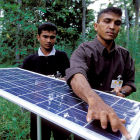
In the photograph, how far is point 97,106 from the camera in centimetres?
91

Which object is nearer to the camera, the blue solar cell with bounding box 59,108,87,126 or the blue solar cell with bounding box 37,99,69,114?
the blue solar cell with bounding box 59,108,87,126

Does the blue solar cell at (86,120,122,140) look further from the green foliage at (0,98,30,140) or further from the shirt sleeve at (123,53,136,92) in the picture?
the green foliage at (0,98,30,140)

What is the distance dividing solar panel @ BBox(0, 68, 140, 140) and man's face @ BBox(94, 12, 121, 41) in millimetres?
773

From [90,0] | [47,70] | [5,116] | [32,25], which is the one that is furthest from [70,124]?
[90,0]

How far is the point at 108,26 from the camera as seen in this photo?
1889mm

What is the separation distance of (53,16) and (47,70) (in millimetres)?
3190

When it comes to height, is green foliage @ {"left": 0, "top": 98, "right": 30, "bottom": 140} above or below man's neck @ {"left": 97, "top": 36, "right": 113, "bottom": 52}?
below

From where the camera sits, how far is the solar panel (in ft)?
2.65

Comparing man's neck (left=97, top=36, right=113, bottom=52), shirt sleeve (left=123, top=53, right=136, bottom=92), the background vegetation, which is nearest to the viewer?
man's neck (left=97, top=36, right=113, bottom=52)

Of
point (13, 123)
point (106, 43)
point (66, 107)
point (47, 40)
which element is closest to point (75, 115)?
point (66, 107)

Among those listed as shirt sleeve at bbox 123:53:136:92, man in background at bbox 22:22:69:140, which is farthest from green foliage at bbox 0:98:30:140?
shirt sleeve at bbox 123:53:136:92

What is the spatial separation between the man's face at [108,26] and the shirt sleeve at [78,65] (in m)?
0.30

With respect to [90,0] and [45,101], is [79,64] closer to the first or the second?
[45,101]

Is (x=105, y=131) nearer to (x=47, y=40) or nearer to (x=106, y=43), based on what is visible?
(x=106, y=43)
